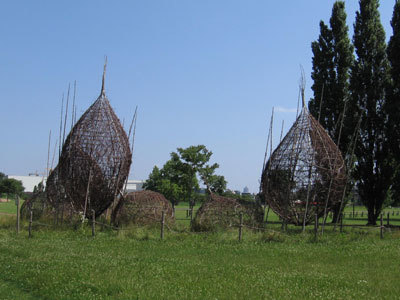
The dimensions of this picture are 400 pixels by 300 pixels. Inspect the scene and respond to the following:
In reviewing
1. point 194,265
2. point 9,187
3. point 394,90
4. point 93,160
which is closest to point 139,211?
point 93,160

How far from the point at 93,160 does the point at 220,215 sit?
17.8ft

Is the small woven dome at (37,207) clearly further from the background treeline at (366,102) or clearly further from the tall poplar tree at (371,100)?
the tall poplar tree at (371,100)

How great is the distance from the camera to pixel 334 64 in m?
29.4

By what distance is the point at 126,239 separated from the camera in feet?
51.0

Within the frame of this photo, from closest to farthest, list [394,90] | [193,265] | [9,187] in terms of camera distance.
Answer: [193,265] < [394,90] < [9,187]

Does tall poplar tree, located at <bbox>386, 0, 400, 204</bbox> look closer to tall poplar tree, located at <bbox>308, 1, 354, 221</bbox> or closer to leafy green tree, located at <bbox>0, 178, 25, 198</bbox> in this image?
tall poplar tree, located at <bbox>308, 1, 354, 221</bbox>

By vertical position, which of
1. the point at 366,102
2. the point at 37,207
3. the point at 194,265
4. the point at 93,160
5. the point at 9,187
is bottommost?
the point at 194,265

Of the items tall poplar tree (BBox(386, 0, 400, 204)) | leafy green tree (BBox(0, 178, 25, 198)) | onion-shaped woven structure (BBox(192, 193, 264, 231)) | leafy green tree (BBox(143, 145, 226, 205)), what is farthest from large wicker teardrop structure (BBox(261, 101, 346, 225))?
leafy green tree (BBox(0, 178, 25, 198))

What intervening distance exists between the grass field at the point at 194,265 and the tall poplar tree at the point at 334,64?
13369 mm

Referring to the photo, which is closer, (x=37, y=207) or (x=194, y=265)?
(x=194, y=265)

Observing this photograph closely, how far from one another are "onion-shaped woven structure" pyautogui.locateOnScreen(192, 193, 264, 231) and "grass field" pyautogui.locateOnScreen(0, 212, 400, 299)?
1.14 metres

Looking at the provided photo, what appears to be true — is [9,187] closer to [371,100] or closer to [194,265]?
[371,100]

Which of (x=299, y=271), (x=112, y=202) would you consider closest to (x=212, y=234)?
(x=112, y=202)

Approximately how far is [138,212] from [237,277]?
10.00 metres
